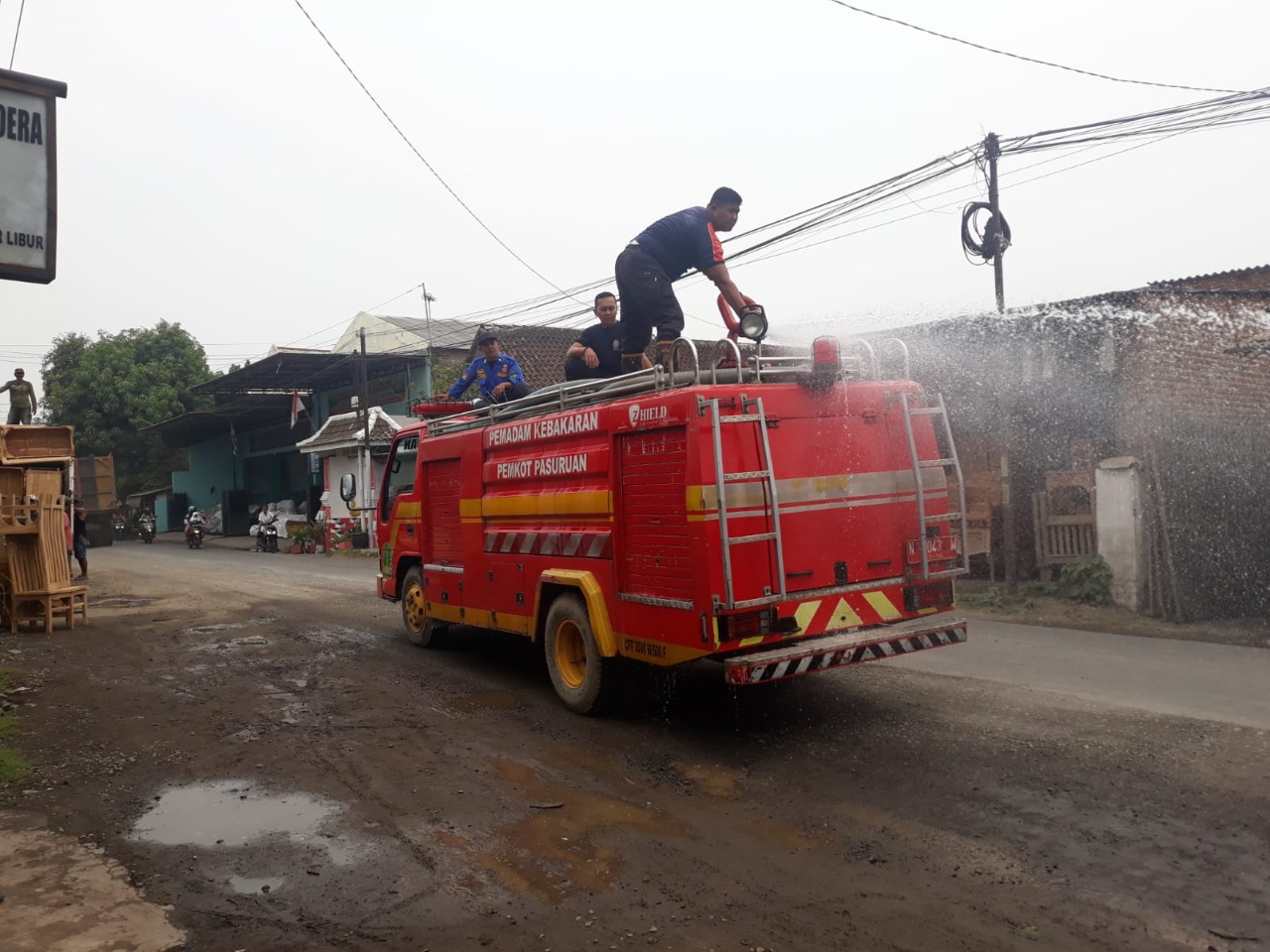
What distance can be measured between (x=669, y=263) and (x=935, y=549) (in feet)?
9.64

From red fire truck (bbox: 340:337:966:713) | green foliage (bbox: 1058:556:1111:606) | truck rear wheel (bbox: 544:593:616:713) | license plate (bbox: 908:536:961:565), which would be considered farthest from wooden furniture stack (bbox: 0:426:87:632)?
green foliage (bbox: 1058:556:1111:606)

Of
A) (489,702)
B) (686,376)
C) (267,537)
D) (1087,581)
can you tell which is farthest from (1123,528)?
(267,537)

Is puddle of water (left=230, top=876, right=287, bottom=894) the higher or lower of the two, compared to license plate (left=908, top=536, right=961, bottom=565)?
lower

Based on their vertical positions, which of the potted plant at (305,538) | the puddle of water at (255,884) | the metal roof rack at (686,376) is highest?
the metal roof rack at (686,376)

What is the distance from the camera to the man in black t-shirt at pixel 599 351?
8203 mm

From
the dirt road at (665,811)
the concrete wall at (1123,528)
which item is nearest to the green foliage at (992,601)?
the concrete wall at (1123,528)

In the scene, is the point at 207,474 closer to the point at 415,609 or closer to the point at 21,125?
the point at 415,609

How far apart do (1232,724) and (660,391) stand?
4.24 metres

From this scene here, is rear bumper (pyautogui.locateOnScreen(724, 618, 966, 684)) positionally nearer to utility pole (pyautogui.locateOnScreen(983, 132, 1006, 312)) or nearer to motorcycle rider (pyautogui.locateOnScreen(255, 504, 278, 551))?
utility pole (pyautogui.locateOnScreen(983, 132, 1006, 312))

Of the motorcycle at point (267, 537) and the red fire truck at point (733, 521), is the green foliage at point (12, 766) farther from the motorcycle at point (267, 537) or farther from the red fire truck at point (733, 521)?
the motorcycle at point (267, 537)

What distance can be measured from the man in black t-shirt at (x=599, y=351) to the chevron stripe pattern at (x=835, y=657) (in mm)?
3487

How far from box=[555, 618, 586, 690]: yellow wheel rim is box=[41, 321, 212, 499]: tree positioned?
124 ft

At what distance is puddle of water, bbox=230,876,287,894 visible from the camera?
3994 mm

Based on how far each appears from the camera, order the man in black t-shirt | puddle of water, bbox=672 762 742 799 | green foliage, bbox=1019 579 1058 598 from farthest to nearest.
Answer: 1. green foliage, bbox=1019 579 1058 598
2. the man in black t-shirt
3. puddle of water, bbox=672 762 742 799
